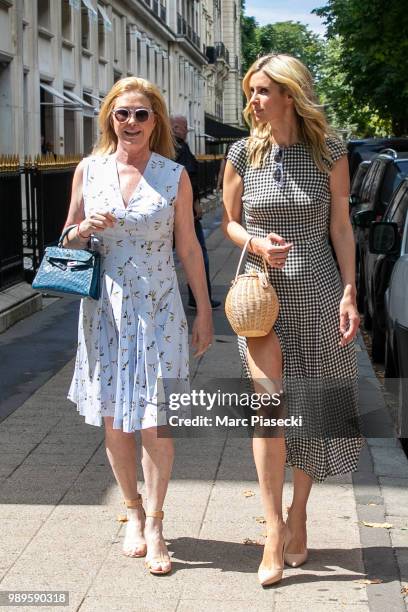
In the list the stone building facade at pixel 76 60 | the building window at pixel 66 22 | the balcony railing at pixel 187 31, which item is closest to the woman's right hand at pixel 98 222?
the stone building facade at pixel 76 60

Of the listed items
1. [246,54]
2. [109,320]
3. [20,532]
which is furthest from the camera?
[246,54]

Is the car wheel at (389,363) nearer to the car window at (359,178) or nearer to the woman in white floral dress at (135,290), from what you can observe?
the woman in white floral dress at (135,290)

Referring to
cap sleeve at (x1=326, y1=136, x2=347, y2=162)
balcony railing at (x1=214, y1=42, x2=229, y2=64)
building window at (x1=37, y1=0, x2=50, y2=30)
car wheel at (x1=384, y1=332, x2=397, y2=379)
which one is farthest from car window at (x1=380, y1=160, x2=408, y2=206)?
balcony railing at (x1=214, y1=42, x2=229, y2=64)

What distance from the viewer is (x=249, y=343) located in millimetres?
4773

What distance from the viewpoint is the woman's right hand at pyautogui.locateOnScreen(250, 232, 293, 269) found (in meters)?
4.61

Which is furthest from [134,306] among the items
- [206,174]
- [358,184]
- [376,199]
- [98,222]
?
[206,174]

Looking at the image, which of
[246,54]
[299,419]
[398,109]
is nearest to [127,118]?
[299,419]

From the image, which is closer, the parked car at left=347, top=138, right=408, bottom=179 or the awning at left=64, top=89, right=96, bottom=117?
the parked car at left=347, top=138, right=408, bottom=179

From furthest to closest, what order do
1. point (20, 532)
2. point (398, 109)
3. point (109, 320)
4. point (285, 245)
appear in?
point (398, 109)
point (20, 532)
point (109, 320)
point (285, 245)

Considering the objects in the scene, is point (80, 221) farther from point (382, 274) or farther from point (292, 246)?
point (382, 274)

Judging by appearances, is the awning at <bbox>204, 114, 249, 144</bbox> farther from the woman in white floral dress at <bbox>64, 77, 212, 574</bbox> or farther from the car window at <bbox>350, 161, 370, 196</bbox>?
the woman in white floral dress at <bbox>64, 77, 212, 574</bbox>

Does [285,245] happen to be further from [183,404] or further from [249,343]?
[183,404]

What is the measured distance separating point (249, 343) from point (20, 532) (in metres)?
1.39

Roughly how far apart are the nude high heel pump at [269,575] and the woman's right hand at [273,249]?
1150mm
